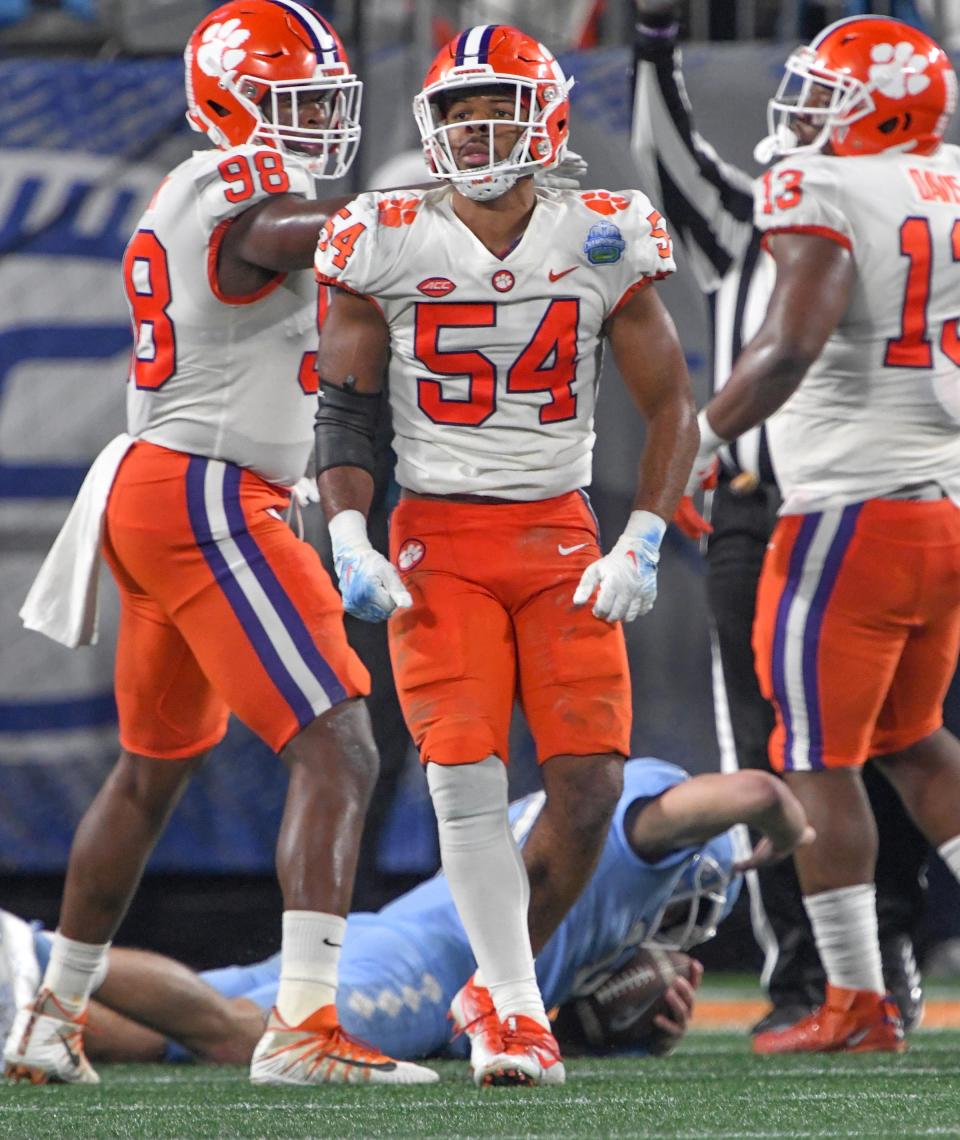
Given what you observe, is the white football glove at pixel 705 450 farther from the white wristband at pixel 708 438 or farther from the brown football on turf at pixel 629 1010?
the brown football on turf at pixel 629 1010

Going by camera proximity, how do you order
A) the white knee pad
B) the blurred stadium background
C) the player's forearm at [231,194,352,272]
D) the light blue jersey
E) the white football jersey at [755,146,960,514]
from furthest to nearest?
the blurred stadium background
the white football jersey at [755,146,960,514]
the light blue jersey
the player's forearm at [231,194,352,272]
the white knee pad

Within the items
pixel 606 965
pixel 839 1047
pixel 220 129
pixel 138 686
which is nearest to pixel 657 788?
pixel 606 965

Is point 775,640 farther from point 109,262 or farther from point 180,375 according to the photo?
point 109,262

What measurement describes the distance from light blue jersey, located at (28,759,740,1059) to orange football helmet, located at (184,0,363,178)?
48.7 inches

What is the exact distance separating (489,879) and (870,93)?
168cm

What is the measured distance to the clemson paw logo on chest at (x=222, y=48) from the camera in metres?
3.26

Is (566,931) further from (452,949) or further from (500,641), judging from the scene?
(500,641)

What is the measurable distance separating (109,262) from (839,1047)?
109 inches

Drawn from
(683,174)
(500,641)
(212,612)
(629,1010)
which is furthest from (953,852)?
(683,174)

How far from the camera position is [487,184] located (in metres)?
2.88

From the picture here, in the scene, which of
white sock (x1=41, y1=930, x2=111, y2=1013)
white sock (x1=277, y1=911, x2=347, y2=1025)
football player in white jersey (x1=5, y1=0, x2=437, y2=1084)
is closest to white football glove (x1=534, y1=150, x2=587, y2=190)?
football player in white jersey (x1=5, y1=0, x2=437, y2=1084)

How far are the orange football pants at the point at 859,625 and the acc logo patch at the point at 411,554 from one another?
2.85 ft

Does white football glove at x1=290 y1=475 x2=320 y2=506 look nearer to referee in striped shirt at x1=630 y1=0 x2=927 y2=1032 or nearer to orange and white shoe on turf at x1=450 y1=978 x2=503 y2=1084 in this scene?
orange and white shoe on turf at x1=450 y1=978 x2=503 y2=1084

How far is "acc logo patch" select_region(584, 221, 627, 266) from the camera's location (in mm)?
2912
